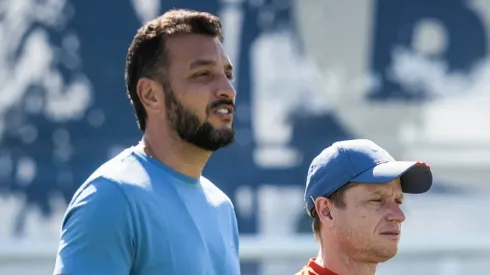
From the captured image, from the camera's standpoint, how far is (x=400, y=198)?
96.4 inches

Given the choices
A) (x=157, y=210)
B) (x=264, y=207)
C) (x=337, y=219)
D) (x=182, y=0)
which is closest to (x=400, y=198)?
(x=337, y=219)

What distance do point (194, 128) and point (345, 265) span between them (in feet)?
1.51

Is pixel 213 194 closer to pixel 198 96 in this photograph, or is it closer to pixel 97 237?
pixel 198 96

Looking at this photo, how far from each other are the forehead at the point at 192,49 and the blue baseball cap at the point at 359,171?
356 millimetres

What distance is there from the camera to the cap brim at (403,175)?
94.0 inches

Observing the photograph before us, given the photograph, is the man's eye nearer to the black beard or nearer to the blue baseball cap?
the black beard

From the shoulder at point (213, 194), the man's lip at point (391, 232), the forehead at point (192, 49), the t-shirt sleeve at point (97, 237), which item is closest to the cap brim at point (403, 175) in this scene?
the man's lip at point (391, 232)

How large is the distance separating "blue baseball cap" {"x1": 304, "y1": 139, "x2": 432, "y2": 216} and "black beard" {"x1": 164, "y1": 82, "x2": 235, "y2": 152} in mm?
315

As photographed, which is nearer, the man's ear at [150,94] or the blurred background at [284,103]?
the man's ear at [150,94]

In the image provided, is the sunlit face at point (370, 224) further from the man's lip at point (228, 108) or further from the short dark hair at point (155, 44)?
the short dark hair at point (155, 44)

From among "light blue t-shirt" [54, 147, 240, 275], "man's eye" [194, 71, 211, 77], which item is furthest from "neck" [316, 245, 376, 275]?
"man's eye" [194, 71, 211, 77]

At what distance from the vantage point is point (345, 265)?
2.37 m

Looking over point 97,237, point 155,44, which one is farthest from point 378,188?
point 97,237

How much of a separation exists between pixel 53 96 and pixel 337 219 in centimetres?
490
